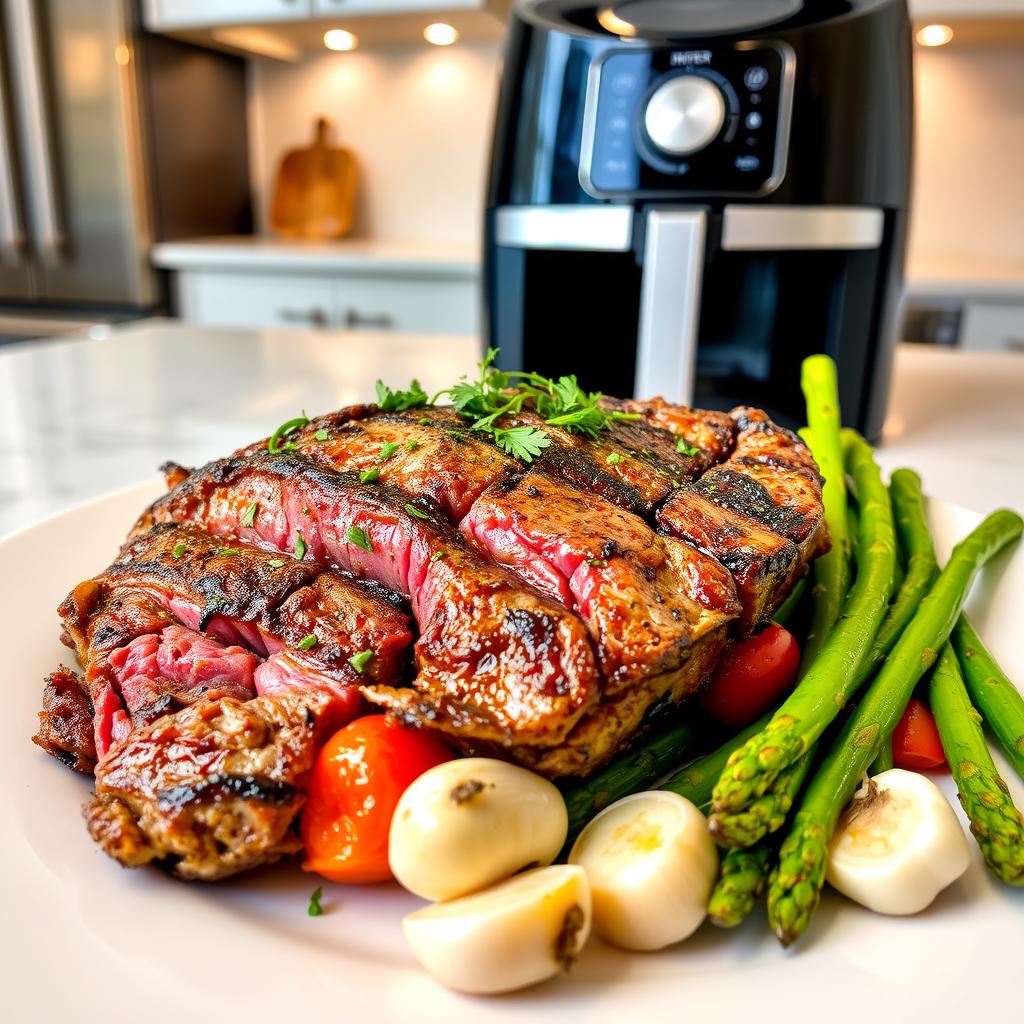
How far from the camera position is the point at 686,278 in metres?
1.73

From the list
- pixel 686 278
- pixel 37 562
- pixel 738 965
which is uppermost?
pixel 686 278

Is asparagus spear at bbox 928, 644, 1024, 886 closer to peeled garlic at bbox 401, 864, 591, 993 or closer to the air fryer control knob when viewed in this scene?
peeled garlic at bbox 401, 864, 591, 993

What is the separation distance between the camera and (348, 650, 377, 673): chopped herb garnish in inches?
33.5

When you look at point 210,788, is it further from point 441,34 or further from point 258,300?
point 441,34

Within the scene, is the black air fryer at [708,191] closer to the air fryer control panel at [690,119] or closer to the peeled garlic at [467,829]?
the air fryer control panel at [690,119]

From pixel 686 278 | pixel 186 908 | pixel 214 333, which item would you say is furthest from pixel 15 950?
pixel 214 333

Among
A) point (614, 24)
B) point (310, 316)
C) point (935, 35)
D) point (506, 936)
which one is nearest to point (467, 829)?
point (506, 936)

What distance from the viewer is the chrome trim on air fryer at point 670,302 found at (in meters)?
1.71

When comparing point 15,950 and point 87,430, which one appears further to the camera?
point 87,430

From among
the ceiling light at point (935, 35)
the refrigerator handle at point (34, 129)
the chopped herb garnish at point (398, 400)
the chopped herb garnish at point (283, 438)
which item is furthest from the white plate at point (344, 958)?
the refrigerator handle at point (34, 129)

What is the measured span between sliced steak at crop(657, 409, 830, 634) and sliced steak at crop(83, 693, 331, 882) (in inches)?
17.1

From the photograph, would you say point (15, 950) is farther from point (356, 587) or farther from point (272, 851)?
point (356, 587)

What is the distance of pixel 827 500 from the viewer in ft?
4.38

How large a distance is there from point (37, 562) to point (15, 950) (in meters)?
0.64
